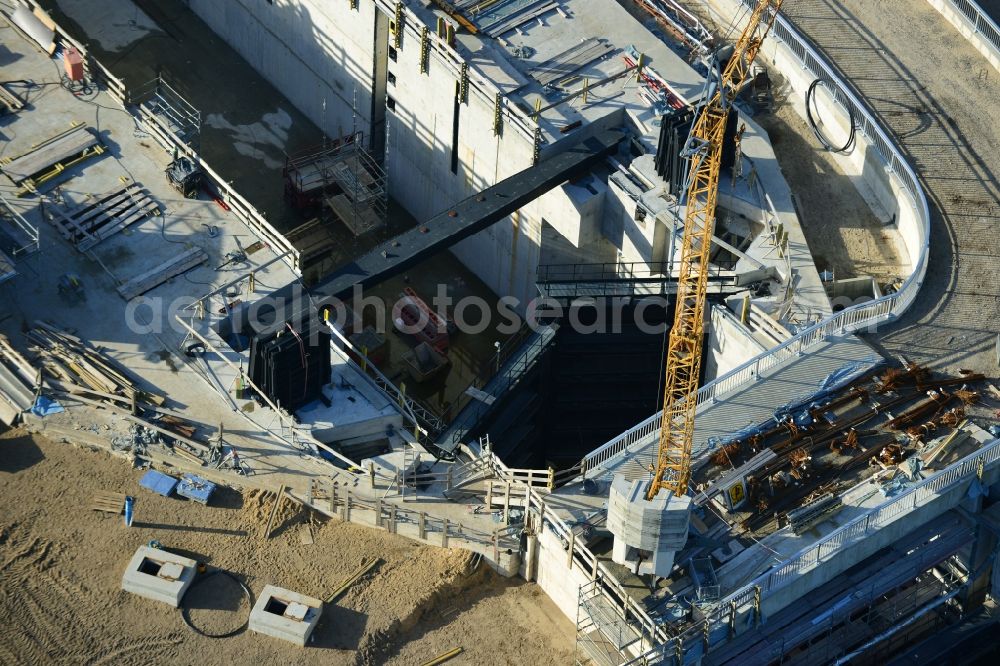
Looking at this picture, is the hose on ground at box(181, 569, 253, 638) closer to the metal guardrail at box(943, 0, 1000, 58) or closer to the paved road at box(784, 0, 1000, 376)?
the paved road at box(784, 0, 1000, 376)

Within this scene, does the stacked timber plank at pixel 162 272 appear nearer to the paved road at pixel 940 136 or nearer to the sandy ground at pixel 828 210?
the sandy ground at pixel 828 210

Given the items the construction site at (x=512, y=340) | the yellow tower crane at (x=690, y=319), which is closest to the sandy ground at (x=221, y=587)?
the construction site at (x=512, y=340)

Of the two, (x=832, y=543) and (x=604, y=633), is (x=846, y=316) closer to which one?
(x=832, y=543)

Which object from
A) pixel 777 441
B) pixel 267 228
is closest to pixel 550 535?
pixel 777 441

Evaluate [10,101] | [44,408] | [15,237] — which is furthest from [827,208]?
[10,101]

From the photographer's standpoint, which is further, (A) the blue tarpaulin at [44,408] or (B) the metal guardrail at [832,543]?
(A) the blue tarpaulin at [44,408]

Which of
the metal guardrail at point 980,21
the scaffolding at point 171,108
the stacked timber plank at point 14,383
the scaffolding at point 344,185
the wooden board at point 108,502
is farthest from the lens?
the scaffolding at point 344,185

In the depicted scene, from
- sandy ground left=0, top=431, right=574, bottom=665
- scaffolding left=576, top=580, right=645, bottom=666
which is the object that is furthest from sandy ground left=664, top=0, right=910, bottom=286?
sandy ground left=0, top=431, right=574, bottom=665
